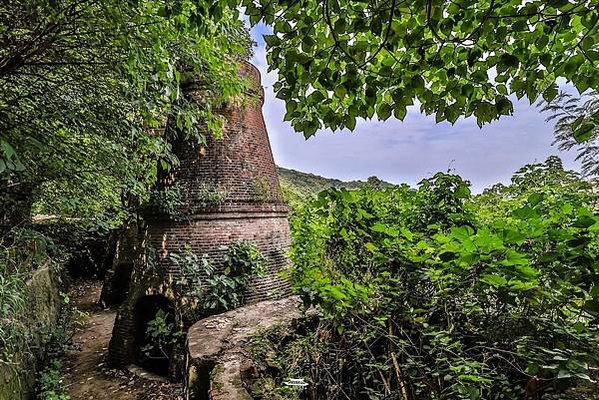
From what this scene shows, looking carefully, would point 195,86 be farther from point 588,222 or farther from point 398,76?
point 588,222

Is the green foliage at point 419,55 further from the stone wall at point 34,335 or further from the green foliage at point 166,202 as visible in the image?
the green foliage at point 166,202

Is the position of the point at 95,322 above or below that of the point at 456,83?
below

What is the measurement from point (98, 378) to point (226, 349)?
434cm

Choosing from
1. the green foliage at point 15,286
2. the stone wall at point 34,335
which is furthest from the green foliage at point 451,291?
the stone wall at point 34,335

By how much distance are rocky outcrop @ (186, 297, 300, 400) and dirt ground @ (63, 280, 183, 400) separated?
1746 millimetres

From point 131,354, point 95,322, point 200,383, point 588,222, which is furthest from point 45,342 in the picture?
point 588,222

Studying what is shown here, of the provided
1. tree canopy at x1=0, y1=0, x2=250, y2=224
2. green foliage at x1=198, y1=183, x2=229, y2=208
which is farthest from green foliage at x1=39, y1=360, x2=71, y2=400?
green foliage at x1=198, y1=183, x2=229, y2=208

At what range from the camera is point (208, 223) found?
23.2 ft

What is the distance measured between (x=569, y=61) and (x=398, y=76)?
0.73 meters

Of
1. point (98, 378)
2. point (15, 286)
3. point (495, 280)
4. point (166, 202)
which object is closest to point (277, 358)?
point (495, 280)

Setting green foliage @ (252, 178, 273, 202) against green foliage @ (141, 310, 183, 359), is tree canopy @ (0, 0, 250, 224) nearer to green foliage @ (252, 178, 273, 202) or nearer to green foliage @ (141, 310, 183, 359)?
green foliage @ (141, 310, 183, 359)

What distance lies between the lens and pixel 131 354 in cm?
684

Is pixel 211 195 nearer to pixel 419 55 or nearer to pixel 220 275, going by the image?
pixel 220 275

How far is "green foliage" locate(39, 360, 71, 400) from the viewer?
5.25 meters
